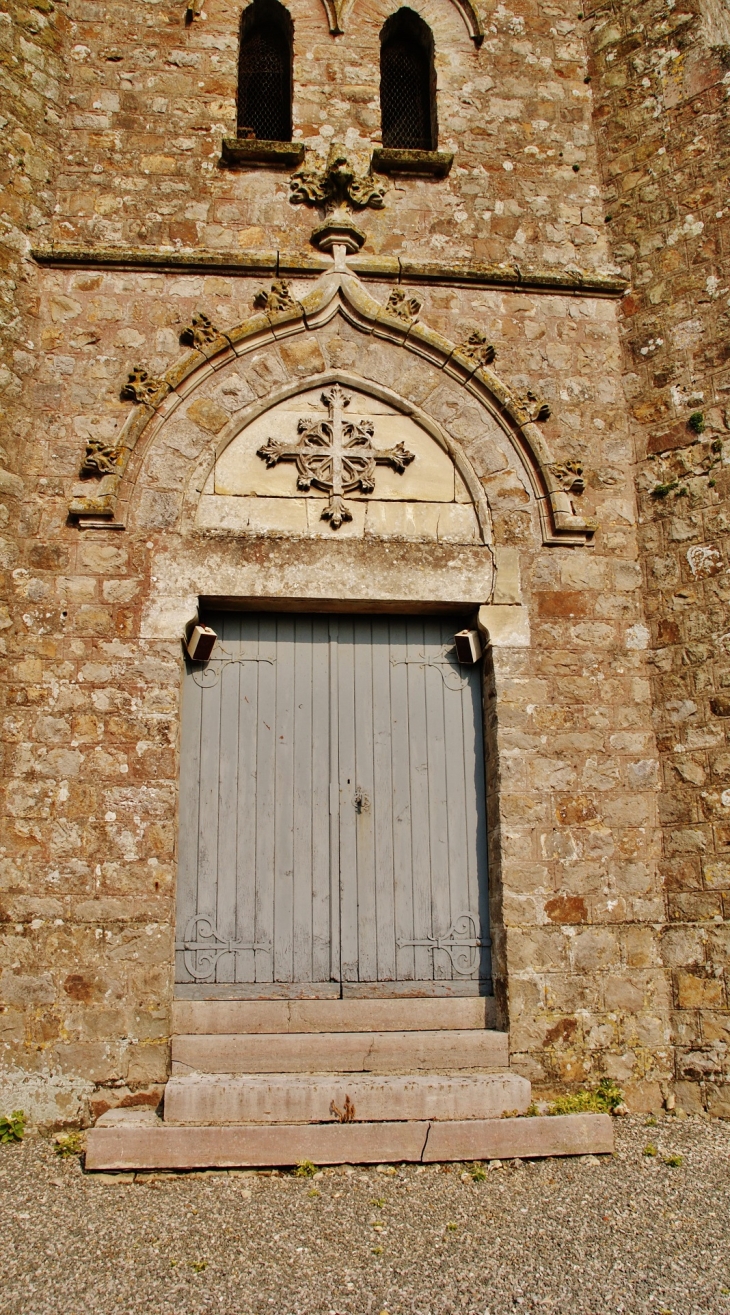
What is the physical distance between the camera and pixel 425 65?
7332 mm

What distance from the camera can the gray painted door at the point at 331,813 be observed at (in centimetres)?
575

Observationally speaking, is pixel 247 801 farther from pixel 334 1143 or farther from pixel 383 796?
pixel 334 1143

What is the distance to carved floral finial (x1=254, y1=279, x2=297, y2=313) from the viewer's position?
6426 millimetres

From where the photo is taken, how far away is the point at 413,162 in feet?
22.2

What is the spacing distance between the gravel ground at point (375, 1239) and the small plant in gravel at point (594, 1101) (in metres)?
0.45

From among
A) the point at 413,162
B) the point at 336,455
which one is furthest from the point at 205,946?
the point at 413,162

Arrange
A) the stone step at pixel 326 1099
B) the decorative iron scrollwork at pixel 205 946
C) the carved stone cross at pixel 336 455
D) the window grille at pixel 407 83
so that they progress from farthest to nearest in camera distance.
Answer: the window grille at pixel 407 83 → the carved stone cross at pixel 336 455 → the decorative iron scrollwork at pixel 205 946 → the stone step at pixel 326 1099

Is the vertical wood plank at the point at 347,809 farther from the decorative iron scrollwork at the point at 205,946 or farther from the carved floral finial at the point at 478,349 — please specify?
the carved floral finial at the point at 478,349

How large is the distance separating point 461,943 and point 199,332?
3935 millimetres

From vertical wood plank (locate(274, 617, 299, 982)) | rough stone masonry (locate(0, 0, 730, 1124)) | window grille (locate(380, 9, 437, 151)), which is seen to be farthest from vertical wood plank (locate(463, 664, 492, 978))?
window grille (locate(380, 9, 437, 151))

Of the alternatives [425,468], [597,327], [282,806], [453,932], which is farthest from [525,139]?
[453,932]

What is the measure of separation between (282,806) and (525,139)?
15.5 feet

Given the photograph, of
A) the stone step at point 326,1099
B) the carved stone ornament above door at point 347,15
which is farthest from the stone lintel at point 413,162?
the stone step at point 326,1099

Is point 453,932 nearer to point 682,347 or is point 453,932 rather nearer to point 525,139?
point 682,347
